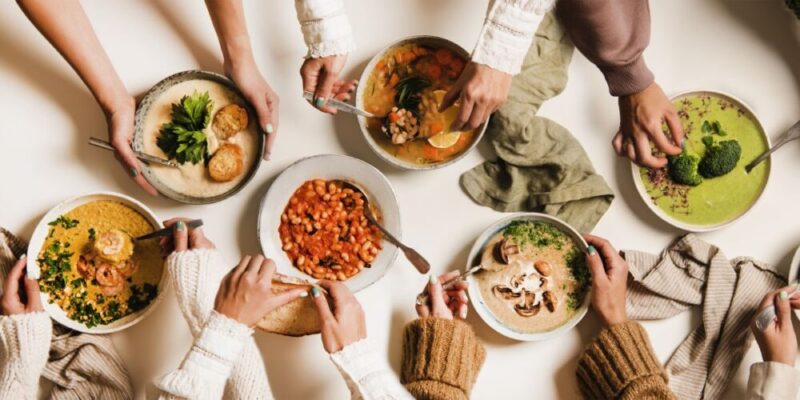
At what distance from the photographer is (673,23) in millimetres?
1919

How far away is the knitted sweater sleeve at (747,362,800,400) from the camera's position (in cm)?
177

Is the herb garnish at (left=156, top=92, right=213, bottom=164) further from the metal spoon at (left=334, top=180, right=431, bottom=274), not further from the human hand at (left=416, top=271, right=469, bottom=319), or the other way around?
the human hand at (left=416, top=271, right=469, bottom=319)

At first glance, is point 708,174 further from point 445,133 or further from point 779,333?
point 445,133

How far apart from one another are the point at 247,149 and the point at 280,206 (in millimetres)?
187

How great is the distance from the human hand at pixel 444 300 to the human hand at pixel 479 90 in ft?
1.56

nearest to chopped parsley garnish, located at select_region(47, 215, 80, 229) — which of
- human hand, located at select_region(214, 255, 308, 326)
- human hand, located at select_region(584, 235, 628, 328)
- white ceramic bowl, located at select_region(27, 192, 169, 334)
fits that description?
white ceramic bowl, located at select_region(27, 192, 169, 334)

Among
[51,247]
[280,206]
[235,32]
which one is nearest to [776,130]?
[280,206]

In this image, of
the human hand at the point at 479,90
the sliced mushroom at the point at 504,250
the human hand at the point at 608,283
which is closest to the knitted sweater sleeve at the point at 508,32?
the human hand at the point at 479,90

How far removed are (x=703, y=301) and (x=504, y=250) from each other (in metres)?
0.63

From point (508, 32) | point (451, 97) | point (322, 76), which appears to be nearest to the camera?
point (508, 32)

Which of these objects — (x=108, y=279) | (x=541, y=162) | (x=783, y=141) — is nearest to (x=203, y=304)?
(x=108, y=279)

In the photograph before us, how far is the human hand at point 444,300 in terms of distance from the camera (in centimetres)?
179

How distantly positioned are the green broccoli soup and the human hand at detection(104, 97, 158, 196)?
1.44m

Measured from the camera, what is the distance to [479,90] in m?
1.56
